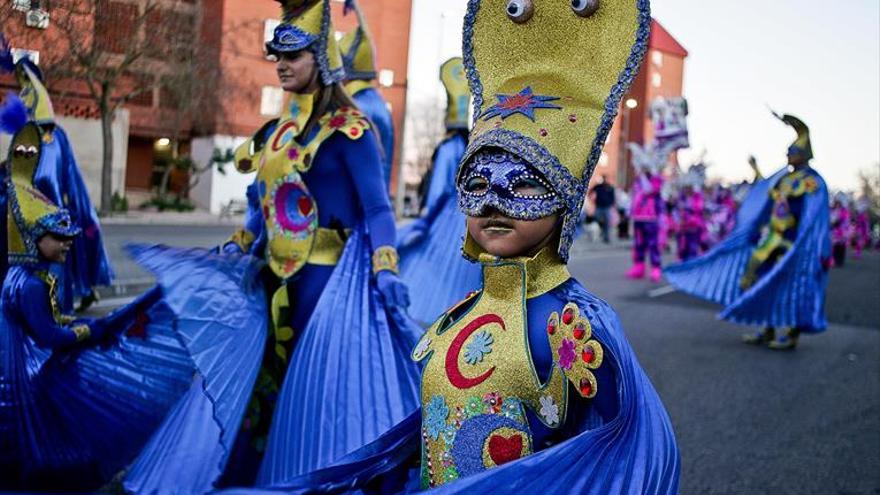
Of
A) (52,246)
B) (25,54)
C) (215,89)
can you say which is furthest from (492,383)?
(215,89)

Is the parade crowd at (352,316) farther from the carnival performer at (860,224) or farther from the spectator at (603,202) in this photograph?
the carnival performer at (860,224)

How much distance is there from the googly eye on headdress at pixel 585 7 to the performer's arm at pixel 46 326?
2.55 metres

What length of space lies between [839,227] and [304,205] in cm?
2731

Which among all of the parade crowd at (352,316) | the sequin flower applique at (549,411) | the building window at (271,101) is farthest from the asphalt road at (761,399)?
the building window at (271,101)

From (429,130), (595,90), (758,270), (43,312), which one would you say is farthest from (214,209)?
(595,90)

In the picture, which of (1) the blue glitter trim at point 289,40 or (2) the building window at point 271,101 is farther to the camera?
(2) the building window at point 271,101

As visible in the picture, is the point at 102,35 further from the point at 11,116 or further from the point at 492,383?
the point at 492,383

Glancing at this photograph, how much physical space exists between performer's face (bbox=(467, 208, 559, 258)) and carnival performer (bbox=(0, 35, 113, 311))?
243 centimetres

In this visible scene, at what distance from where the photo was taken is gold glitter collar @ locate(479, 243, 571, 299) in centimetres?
216

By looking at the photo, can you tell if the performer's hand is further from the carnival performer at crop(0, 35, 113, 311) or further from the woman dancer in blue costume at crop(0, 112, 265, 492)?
the carnival performer at crop(0, 35, 113, 311)

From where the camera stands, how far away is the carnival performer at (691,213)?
1906 cm

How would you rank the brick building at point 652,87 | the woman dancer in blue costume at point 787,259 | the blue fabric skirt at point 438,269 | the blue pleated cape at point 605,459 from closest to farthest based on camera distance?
the blue pleated cape at point 605,459
the blue fabric skirt at point 438,269
the woman dancer in blue costume at point 787,259
the brick building at point 652,87

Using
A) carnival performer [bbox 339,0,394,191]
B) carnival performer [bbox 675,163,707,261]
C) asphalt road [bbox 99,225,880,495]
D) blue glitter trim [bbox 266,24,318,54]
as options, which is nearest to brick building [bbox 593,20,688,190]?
carnival performer [bbox 675,163,707,261]

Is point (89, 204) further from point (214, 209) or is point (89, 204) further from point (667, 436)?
point (214, 209)
